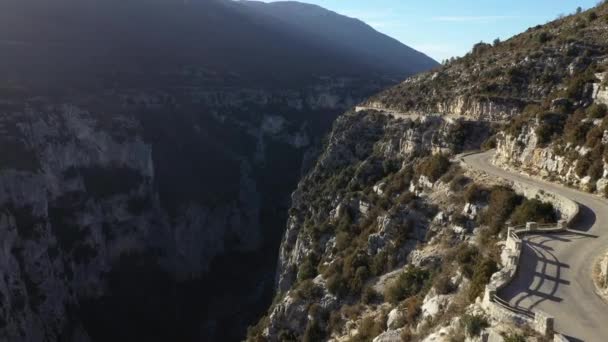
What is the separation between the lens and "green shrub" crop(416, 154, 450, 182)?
1272 inches

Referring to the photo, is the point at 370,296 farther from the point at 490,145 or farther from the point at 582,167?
the point at 490,145

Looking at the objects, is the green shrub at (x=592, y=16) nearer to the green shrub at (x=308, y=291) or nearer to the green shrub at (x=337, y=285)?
the green shrub at (x=337, y=285)

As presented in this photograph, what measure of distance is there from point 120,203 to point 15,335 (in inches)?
973

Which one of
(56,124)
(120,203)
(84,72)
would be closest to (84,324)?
(120,203)

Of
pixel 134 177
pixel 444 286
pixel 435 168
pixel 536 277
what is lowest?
pixel 134 177

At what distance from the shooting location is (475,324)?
14031 mm

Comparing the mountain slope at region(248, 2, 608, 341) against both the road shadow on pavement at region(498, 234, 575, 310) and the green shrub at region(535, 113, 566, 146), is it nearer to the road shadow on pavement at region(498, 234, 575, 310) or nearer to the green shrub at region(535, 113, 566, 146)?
the green shrub at region(535, 113, 566, 146)

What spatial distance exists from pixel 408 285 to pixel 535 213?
23.0ft

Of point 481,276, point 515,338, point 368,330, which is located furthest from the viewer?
point 368,330

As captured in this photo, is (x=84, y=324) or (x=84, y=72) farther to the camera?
(x=84, y=72)

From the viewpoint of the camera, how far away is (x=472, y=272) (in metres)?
19.3

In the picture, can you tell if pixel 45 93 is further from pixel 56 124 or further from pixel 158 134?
pixel 158 134

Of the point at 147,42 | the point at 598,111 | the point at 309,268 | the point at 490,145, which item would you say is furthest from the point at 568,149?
the point at 147,42

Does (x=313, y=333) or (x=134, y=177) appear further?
(x=134, y=177)
